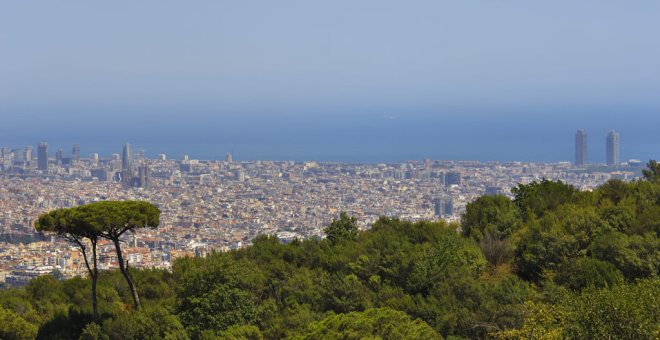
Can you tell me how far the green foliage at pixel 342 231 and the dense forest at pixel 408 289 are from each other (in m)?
0.39

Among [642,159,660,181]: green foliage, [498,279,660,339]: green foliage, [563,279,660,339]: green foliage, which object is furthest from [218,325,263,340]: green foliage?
[642,159,660,181]: green foliage

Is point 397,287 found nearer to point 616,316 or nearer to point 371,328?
point 371,328

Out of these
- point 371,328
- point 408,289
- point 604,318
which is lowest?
point 408,289

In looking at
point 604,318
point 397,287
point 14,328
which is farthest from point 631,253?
point 14,328

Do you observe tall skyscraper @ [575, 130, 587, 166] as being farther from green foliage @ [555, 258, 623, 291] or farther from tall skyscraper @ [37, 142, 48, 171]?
green foliage @ [555, 258, 623, 291]

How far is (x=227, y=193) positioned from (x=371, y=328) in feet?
132

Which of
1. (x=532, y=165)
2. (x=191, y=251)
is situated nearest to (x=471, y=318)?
(x=191, y=251)

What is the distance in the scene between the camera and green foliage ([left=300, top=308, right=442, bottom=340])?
8.58 meters

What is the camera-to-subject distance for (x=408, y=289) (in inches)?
479

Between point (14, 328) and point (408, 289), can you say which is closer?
point (14, 328)

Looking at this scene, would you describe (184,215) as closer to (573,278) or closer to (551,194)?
(551,194)

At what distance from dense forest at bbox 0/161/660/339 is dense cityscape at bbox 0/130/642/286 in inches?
316

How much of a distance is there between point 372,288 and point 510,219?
4424 mm

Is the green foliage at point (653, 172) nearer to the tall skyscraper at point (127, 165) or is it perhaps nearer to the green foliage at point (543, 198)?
the green foliage at point (543, 198)
